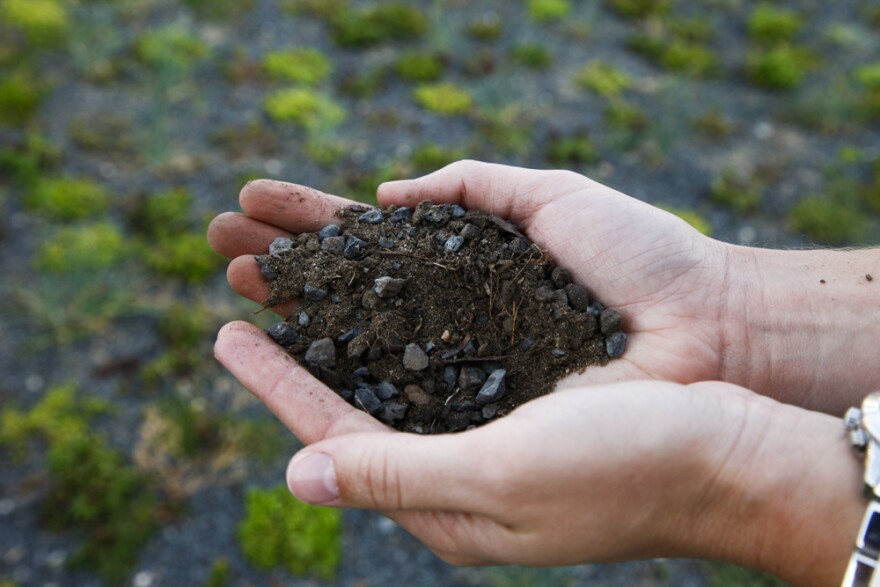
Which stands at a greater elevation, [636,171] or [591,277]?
[591,277]

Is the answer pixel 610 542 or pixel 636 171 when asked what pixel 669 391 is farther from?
pixel 636 171

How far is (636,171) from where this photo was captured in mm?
5176

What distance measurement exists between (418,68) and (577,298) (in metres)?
3.65

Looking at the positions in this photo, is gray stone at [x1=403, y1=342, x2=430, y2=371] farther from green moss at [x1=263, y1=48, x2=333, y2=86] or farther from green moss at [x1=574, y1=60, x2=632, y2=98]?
green moss at [x1=574, y1=60, x2=632, y2=98]

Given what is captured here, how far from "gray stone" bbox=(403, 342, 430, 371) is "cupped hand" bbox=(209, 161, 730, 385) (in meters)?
0.49

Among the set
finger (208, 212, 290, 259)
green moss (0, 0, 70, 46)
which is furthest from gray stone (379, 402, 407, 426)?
green moss (0, 0, 70, 46)

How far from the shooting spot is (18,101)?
16.5ft

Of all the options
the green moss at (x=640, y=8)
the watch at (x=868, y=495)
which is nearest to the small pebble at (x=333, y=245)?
the watch at (x=868, y=495)

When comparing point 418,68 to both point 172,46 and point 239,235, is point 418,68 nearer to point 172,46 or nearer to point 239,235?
point 172,46

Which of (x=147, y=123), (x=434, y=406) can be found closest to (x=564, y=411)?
(x=434, y=406)

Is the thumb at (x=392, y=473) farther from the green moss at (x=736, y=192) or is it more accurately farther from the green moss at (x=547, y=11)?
the green moss at (x=547, y=11)

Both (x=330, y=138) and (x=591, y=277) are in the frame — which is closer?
(x=591, y=277)

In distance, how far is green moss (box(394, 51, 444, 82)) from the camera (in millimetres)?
5707

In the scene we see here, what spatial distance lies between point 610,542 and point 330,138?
367cm
